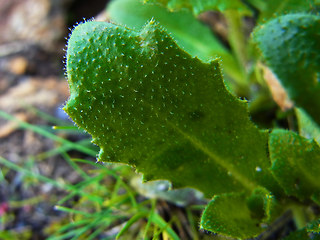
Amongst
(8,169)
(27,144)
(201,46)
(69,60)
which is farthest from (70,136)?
(69,60)

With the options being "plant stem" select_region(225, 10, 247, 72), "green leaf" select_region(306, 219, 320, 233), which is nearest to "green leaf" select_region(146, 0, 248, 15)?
"plant stem" select_region(225, 10, 247, 72)

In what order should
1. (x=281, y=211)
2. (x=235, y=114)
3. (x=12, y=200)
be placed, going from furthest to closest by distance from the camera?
(x=12, y=200) < (x=281, y=211) < (x=235, y=114)

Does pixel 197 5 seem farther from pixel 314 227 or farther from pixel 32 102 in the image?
pixel 32 102

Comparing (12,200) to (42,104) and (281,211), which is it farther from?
(281,211)

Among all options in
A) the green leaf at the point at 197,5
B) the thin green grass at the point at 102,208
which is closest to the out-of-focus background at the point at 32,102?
the thin green grass at the point at 102,208

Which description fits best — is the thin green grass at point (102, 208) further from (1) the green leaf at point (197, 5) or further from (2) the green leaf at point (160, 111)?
(1) the green leaf at point (197, 5)

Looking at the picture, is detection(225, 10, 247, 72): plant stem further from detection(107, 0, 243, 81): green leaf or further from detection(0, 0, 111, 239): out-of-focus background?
detection(0, 0, 111, 239): out-of-focus background
